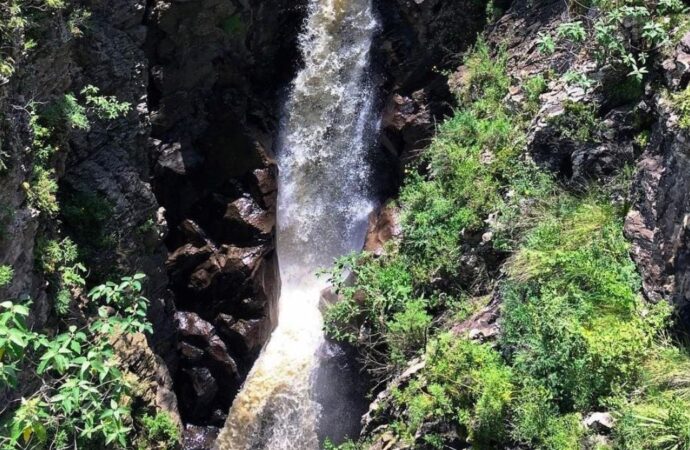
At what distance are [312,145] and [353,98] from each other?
1.77m

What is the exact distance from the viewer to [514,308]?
24.6 feet

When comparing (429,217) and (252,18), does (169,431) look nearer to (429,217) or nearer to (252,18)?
(429,217)

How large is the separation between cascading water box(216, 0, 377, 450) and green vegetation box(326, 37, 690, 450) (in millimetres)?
3490

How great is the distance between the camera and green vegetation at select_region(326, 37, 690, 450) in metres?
6.23

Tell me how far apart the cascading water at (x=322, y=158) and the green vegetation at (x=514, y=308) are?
349 cm

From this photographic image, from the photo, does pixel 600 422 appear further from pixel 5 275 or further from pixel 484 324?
pixel 5 275

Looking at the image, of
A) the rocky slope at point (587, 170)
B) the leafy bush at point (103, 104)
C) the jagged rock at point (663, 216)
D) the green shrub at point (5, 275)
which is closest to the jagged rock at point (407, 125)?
the rocky slope at point (587, 170)

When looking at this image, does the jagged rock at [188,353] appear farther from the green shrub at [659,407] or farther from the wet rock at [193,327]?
the green shrub at [659,407]

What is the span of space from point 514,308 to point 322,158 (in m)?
8.84

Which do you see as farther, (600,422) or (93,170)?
(93,170)

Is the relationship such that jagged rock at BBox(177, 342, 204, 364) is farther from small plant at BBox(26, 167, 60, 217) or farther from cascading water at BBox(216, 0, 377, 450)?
small plant at BBox(26, 167, 60, 217)

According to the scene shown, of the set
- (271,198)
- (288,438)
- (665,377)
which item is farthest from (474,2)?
(288,438)

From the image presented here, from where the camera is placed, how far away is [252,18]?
14.2m

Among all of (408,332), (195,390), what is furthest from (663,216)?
(195,390)
